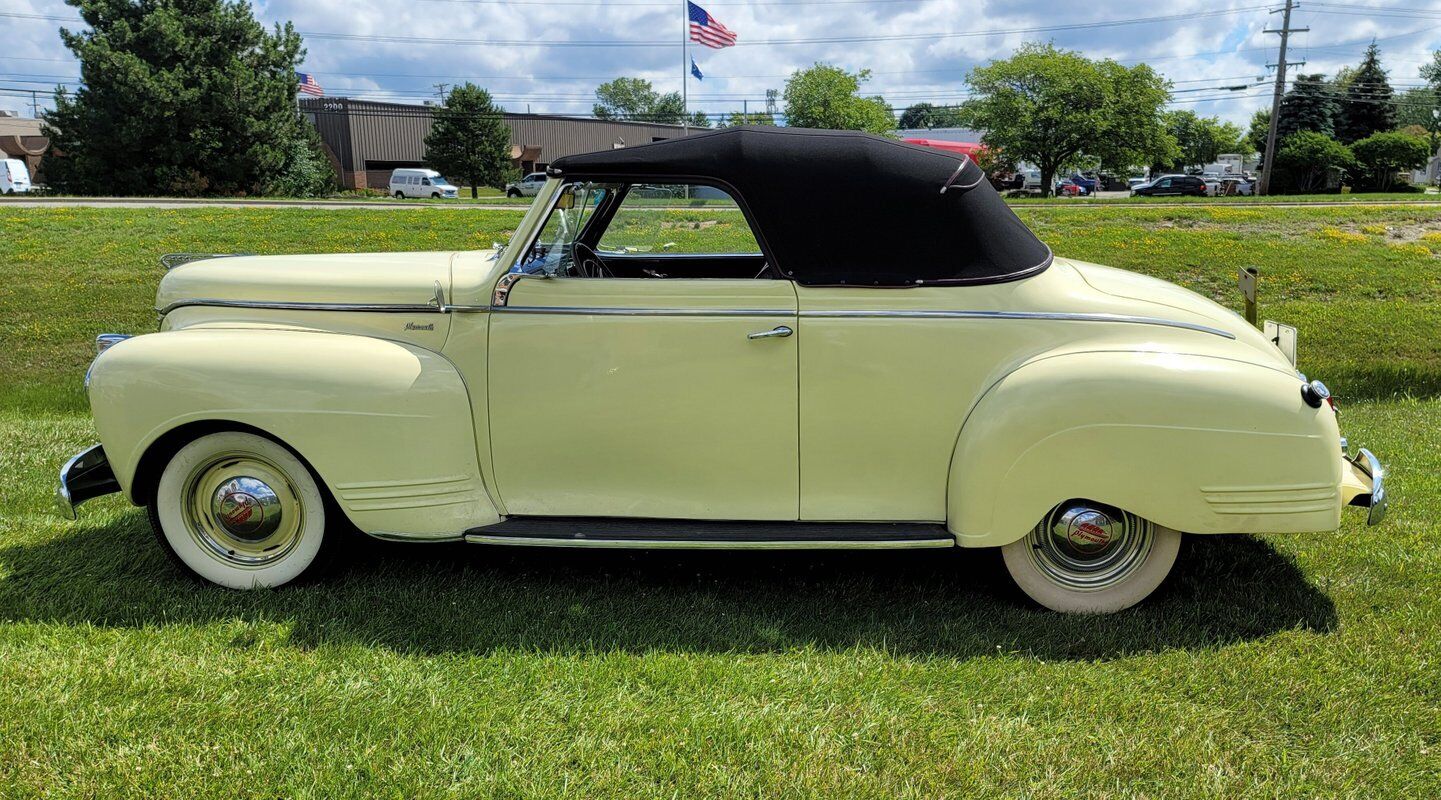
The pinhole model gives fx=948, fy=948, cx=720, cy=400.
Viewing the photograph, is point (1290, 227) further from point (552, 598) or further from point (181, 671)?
point (181, 671)

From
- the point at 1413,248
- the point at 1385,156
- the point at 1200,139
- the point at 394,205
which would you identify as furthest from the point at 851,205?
the point at 1200,139

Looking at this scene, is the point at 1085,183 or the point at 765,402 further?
the point at 1085,183

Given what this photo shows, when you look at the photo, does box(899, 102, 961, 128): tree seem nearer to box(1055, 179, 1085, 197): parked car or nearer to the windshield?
box(1055, 179, 1085, 197): parked car

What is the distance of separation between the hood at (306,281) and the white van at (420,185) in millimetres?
38457

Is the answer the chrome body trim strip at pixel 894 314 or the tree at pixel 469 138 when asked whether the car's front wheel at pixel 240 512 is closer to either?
the chrome body trim strip at pixel 894 314

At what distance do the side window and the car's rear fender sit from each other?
52.7 inches

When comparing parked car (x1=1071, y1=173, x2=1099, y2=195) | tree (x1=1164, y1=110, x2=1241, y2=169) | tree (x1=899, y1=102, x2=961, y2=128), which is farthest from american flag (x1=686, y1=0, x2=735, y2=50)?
tree (x1=899, y1=102, x2=961, y2=128)

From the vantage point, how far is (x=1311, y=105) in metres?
52.4

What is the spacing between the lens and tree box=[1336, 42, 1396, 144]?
53438 millimetres

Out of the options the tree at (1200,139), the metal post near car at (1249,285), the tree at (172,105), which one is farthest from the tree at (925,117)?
the metal post near car at (1249,285)

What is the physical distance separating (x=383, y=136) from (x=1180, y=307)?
177ft

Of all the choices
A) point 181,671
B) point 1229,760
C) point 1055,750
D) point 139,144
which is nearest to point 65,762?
point 181,671

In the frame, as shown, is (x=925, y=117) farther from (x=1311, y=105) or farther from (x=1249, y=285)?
(x=1249, y=285)

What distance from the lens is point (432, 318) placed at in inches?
145
